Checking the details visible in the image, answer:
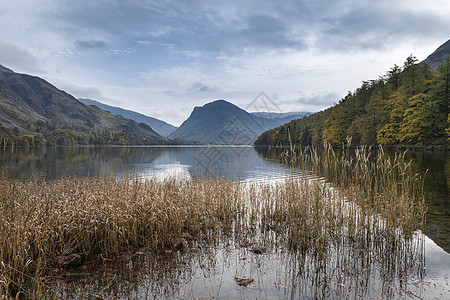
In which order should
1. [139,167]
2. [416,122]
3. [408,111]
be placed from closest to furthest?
[139,167]
[416,122]
[408,111]

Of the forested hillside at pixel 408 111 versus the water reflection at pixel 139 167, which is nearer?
the water reflection at pixel 139 167

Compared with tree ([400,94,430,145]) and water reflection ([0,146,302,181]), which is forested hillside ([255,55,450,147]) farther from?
water reflection ([0,146,302,181])

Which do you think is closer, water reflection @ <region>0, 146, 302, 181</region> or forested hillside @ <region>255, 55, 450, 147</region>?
water reflection @ <region>0, 146, 302, 181</region>

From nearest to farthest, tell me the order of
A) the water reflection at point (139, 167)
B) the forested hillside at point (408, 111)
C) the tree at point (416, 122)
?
1. the water reflection at point (139, 167)
2. the forested hillside at point (408, 111)
3. the tree at point (416, 122)

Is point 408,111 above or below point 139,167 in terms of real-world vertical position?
above

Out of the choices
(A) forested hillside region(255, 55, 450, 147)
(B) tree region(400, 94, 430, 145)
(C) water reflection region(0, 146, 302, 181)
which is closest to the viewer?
(C) water reflection region(0, 146, 302, 181)

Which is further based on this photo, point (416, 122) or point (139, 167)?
point (416, 122)

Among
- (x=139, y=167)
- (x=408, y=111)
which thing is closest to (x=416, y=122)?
(x=408, y=111)

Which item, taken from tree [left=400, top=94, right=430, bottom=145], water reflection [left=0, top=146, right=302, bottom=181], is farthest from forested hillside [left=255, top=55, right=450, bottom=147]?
water reflection [left=0, top=146, right=302, bottom=181]

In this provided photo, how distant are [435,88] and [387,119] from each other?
50.4 ft

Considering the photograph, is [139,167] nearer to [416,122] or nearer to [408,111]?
[416,122]

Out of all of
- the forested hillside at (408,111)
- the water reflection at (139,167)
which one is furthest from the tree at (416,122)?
the water reflection at (139,167)

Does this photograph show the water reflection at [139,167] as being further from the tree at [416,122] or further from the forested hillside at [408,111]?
the tree at [416,122]

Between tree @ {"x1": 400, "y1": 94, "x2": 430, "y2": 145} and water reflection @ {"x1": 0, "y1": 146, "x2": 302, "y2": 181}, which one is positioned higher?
tree @ {"x1": 400, "y1": 94, "x2": 430, "y2": 145}
